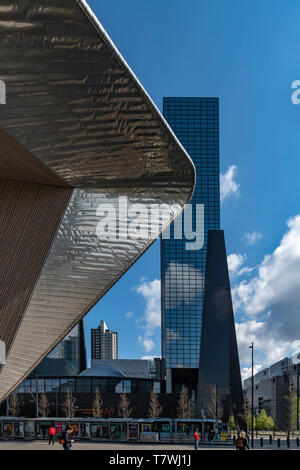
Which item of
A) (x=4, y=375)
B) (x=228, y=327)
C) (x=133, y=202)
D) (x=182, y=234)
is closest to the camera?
(x=4, y=375)

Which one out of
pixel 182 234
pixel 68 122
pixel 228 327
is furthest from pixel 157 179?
pixel 182 234

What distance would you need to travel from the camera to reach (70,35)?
392 inches

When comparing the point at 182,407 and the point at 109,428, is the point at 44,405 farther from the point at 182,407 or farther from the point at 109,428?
the point at 109,428

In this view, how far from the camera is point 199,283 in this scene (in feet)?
413

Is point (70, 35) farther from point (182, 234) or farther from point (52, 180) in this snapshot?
point (182, 234)

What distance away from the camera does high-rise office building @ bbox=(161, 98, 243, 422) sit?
2584 inches

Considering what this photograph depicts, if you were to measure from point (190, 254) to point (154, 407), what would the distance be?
67071 millimetres

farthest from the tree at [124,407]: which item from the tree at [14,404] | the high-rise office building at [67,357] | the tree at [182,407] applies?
the high-rise office building at [67,357]

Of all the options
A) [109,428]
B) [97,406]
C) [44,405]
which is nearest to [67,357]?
[44,405]

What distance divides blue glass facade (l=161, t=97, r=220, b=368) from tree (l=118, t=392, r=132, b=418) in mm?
50552

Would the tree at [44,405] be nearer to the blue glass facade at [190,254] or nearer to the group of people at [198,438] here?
the group of people at [198,438]

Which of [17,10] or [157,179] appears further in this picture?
[157,179]
